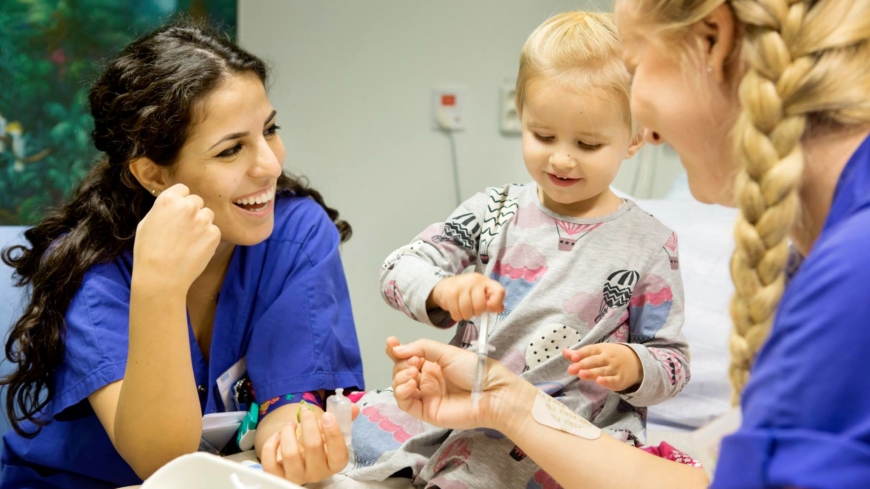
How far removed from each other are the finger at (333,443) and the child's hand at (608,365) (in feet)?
1.02

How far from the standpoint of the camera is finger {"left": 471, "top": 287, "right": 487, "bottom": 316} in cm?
88

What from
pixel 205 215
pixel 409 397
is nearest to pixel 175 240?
pixel 205 215

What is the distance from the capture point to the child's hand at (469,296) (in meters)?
0.88

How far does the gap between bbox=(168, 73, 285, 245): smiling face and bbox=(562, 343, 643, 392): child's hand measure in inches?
22.6

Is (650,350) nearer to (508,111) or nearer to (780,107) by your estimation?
(780,107)

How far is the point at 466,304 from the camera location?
2.93 ft

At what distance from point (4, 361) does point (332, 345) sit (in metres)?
0.59

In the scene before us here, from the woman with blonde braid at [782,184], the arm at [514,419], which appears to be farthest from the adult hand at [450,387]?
the woman with blonde braid at [782,184]

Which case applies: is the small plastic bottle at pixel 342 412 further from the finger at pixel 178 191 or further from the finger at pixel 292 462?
the finger at pixel 178 191

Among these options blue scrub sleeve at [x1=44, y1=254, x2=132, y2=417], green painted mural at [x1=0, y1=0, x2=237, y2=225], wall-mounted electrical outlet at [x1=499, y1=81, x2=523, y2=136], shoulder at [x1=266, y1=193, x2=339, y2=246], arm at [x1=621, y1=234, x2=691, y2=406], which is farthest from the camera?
wall-mounted electrical outlet at [x1=499, y1=81, x2=523, y2=136]

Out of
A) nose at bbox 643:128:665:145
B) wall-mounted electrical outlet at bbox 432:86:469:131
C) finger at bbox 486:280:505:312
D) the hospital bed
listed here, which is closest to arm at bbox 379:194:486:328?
finger at bbox 486:280:505:312

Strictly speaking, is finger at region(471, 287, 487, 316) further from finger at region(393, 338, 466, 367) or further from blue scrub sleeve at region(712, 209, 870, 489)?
blue scrub sleeve at region(712, 209, 870, 489)

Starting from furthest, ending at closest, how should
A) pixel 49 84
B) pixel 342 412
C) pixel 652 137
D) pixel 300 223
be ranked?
pixel 49 84, pixel 300 223, pixel 342 412, pixel 652 137

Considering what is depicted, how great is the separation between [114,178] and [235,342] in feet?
1.15
